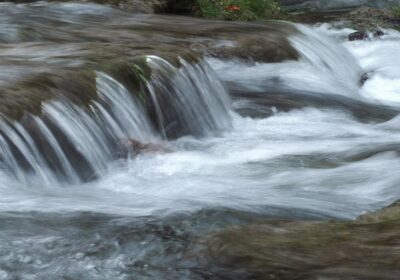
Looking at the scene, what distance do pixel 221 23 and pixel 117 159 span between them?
4.76 meters

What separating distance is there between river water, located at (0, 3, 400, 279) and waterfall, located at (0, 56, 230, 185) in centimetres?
1

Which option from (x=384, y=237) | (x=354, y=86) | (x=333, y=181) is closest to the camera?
(x=384, y=237)

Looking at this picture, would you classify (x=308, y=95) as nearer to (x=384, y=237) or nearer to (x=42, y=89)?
(x=42, y=89)

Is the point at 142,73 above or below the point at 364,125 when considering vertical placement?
above

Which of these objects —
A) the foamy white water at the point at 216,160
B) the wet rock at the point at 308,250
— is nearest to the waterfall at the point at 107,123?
the foamy white water at the point at 216,160

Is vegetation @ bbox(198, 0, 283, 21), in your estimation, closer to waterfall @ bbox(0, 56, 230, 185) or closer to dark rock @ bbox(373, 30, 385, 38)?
dark rock @ bbox(373, 30, 385, 38)

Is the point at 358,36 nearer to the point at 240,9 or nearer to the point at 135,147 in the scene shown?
the point at 240,9

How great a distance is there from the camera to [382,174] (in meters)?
6.09

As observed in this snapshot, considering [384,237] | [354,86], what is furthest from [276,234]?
[354,86]

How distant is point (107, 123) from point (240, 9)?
7.53 metres

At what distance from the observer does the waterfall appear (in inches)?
229

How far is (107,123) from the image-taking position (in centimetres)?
668

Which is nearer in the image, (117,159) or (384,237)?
(384,237)

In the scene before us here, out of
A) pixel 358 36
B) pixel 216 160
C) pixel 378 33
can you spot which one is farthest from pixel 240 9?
pixel 216 160
